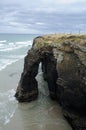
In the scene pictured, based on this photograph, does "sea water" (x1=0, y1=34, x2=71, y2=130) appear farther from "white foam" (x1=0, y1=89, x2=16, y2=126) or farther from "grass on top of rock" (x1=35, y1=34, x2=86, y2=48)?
"grass on top of rock" (x1=35, y1=34, x2=86, y2=48)

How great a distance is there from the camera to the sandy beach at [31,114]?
15.3 meters

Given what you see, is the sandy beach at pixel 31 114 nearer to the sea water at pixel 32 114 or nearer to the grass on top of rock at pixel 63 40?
the sea water at pixel 32 114

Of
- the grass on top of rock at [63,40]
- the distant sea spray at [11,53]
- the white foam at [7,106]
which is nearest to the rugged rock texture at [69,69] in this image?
the grass on top of rock at [63,40]

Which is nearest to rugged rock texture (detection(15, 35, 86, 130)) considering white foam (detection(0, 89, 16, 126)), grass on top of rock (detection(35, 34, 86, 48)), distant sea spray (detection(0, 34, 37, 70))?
grass on top of rock (detection(35, 34, 86, 48))

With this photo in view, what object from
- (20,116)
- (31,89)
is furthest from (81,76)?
(31,89)

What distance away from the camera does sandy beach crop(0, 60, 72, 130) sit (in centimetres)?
1528

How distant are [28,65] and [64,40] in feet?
11.3

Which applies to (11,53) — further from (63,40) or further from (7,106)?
(63,40)

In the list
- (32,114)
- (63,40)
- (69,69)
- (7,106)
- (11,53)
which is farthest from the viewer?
(11,53)

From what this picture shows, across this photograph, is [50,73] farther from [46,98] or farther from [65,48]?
[65,48]

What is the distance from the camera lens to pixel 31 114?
55.7ft

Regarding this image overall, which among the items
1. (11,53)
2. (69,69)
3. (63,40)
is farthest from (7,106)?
(11,53)

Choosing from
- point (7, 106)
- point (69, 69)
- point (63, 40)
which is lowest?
point (7, 106)

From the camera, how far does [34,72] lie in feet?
60.8
